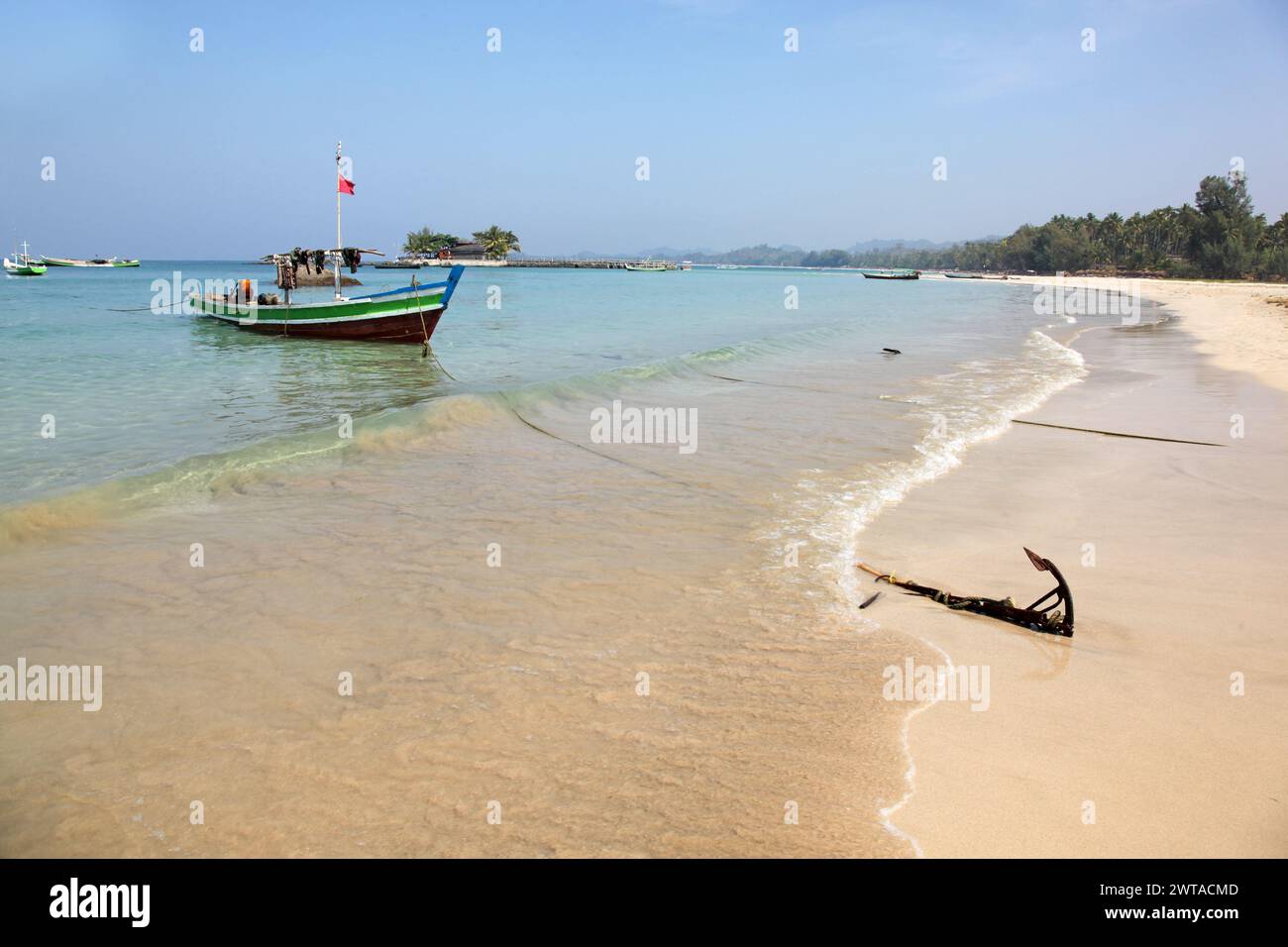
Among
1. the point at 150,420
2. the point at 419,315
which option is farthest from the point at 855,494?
the point at 419,315

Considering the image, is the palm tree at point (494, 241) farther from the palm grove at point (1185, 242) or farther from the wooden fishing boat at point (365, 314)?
the wooden fishing boat at point (365, 314)

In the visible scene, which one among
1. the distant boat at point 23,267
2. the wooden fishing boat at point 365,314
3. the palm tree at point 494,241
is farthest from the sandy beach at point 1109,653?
the palm tree at point 494,241

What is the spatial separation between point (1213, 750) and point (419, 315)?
82.1 ft

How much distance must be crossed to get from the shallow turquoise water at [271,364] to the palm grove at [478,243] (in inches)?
4951

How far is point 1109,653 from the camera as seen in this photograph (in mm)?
4809

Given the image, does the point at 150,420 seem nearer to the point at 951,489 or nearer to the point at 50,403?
the point at 50,403

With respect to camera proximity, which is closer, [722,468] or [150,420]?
[722,468]

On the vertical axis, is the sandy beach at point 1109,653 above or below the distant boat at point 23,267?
below

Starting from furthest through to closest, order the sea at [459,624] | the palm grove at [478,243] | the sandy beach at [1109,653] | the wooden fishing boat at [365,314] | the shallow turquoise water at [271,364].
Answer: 1. the palm grove at [478,243]
2. the wooden fishing boat at [365,314]
3. the shallow turquoise water at [271,364]
4. the sea at [459,624]
5. the sandy beach at [1109,653]

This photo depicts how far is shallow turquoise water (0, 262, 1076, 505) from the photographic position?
1175 cm

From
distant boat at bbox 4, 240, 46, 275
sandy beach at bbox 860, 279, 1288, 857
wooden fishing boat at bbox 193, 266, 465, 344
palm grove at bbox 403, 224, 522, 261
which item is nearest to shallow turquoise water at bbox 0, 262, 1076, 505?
wooden fishing boat at bbox 193, 266, 465, 344

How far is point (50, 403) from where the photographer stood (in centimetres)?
1485

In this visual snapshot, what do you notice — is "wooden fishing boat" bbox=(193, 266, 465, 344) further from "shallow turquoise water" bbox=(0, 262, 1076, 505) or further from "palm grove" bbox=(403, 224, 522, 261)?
"palm grove" bbox=(403, 224, 522, 261)

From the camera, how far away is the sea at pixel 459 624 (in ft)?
11.1
